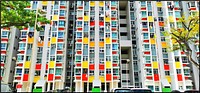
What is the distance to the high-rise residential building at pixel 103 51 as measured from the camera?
110ft

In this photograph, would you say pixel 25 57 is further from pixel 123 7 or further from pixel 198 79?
pixel 198 79

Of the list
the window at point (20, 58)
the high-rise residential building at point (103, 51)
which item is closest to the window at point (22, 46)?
the high-rise residential building at point (103, 51)

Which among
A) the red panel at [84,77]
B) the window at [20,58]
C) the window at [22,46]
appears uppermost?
the window at [22,46]

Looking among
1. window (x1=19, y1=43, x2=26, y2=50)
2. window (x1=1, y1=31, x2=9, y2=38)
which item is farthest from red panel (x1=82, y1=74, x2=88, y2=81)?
window (x1=1, y1=31, x2=9, y2=38)

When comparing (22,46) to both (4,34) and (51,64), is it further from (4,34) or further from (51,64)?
(51,64)

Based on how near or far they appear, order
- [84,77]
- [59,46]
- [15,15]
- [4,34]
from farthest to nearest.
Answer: [59,46], [4,34], [84,77], [15,15]

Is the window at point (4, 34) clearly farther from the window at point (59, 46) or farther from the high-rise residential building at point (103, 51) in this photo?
the window at point (59, 46)

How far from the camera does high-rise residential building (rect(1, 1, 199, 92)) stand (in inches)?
1316

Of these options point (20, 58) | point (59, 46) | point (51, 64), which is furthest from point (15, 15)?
point (20, 58)

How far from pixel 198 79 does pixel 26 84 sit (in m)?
27.1

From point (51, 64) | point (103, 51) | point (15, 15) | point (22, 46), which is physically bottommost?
point (51, 64)

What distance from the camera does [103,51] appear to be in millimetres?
35344

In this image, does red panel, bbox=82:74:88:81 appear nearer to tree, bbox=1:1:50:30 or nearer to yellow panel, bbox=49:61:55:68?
yellow panel, bbox=49:61:55:68

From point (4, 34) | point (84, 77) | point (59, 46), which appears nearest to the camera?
point (84, 77)
